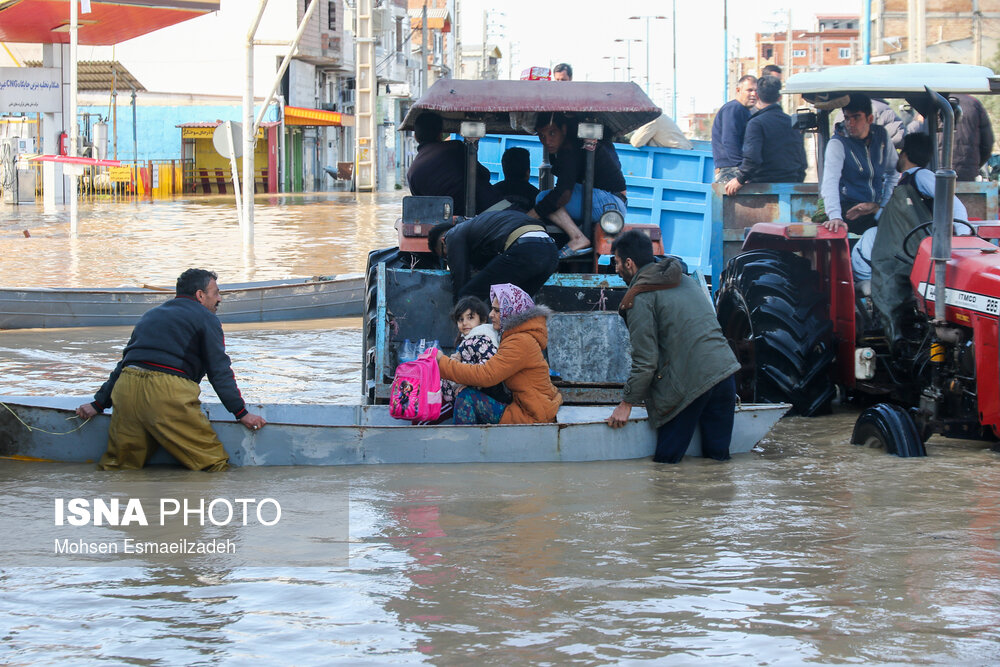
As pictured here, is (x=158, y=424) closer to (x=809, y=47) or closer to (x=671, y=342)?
(x=671, y=342)

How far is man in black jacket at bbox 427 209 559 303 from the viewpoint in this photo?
24.6 ft

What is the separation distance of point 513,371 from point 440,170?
243cm

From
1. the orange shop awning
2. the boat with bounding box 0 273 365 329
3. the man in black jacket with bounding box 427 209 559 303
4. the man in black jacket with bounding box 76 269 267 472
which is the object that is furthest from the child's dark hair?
the orange shop awning

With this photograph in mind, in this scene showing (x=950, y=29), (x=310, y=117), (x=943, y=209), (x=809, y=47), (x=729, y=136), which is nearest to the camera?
(x=943, y=209)

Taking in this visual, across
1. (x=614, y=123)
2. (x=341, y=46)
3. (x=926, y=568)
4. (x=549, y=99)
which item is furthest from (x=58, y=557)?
(x=341, y=46)

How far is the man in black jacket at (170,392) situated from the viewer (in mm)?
6766

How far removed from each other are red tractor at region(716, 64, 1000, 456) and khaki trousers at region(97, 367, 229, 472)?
3779 millimetres

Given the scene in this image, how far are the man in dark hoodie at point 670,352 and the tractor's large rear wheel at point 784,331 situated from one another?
1253mm

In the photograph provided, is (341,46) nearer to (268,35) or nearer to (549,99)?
(268,35)

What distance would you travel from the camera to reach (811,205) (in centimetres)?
995

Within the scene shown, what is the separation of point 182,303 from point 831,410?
4686 mm

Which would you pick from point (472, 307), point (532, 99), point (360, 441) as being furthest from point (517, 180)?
point (360, 441)

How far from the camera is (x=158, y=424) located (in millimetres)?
6750

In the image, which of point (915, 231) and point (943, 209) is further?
point (915, 231)
